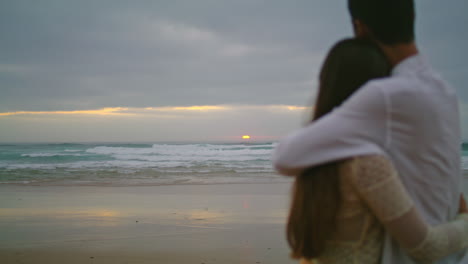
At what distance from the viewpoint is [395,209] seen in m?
0.90

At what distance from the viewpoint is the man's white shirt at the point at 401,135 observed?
0.89 m

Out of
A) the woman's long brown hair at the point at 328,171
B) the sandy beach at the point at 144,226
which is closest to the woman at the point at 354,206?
the woman's long brown hair at the point at 328,171

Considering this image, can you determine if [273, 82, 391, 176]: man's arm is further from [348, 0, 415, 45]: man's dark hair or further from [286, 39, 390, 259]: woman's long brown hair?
[348, 0, 415, 45]: man's dark hair

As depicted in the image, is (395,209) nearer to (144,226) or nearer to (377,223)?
(377,223)

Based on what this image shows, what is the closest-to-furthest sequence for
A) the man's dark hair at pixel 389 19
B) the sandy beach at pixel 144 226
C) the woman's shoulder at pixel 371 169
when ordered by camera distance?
the woman's shoulder at pixel 371 169
the man's dark hair at pixel 389 19
the sandy beach at pixel 144 226

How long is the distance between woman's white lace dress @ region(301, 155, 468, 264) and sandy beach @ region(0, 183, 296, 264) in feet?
12.3


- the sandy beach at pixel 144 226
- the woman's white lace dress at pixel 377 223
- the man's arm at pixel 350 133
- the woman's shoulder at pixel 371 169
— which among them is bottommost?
the sandy beach at pixel 144 226

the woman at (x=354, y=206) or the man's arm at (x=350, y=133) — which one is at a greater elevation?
the man's arm at (x=350, y=133)

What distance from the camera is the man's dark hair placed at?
3.32ft

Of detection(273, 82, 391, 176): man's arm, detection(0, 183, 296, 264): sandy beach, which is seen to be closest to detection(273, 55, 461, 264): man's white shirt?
detection(273, 82, 391, 176): man's arm

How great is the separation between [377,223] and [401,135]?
255 millimetres

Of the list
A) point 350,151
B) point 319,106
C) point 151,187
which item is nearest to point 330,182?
point 350,151

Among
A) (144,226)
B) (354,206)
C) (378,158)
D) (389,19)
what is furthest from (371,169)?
(144,226)

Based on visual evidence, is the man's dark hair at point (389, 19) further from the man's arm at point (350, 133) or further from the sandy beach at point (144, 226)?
the sandy beach at point (144, 226)
